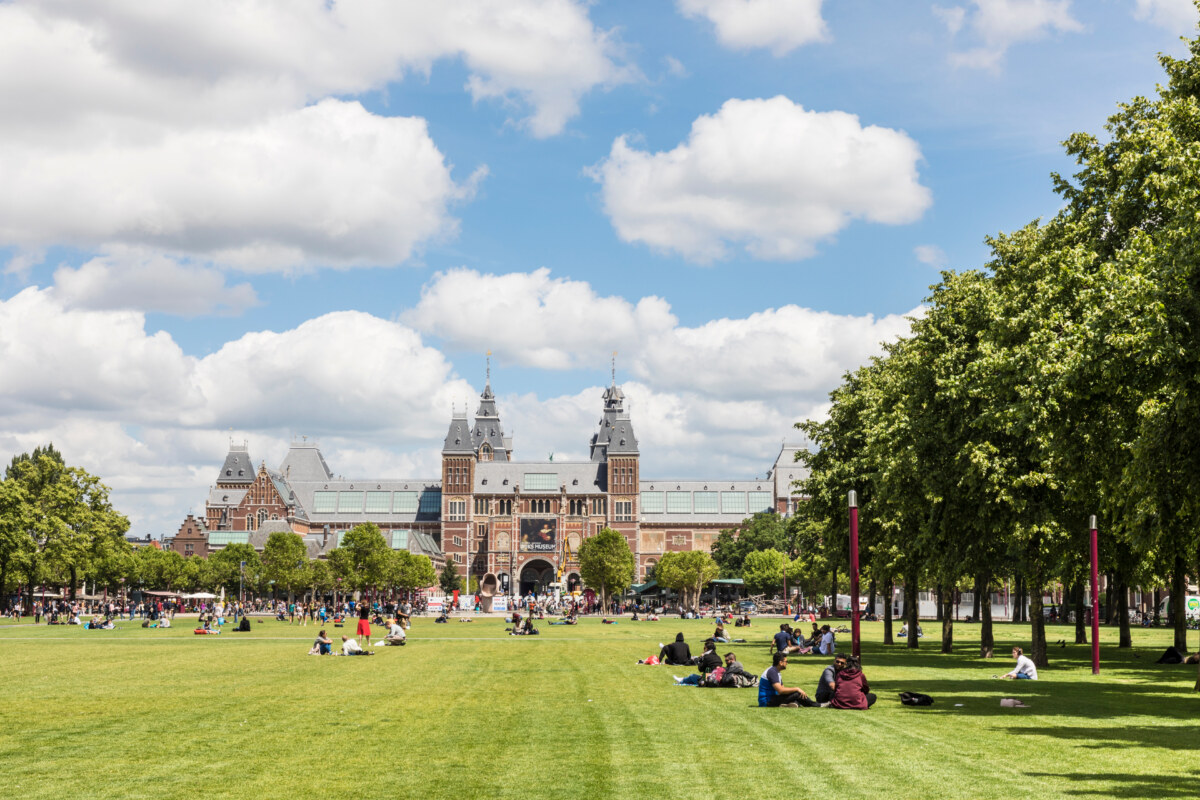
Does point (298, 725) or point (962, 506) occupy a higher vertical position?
point (962, 506)

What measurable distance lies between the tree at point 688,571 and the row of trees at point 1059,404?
107 m

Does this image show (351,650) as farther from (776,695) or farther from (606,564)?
(606,564)

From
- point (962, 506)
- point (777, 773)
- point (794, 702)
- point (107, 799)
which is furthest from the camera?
point (962, 506)

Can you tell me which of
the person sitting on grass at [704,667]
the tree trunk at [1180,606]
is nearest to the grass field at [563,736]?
the person sitting on grass at [704,667]

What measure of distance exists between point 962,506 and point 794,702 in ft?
58.7

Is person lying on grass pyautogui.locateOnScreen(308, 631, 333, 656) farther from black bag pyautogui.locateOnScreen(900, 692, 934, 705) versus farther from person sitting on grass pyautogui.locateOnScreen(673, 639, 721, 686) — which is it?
black bag pyautogui.locateOnScreen(900, 692, 934, 705)

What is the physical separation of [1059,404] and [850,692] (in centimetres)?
962

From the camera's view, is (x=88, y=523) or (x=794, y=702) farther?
(x=88, y=523)

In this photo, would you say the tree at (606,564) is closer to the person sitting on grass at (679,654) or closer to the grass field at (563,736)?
the person sitting on grass at (679,654)

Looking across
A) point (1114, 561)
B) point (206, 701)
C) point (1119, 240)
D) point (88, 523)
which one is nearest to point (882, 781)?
point (206, 701)

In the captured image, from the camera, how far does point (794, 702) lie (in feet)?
80.1

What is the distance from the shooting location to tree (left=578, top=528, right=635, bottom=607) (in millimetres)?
153875

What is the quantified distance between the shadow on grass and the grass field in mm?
46

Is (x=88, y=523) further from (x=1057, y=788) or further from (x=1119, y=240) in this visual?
(x=1057, y=788)
